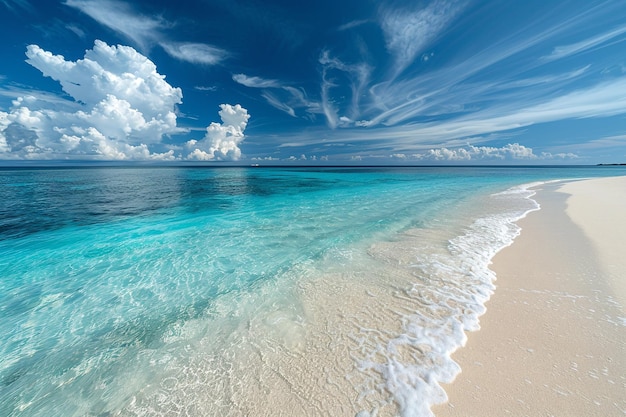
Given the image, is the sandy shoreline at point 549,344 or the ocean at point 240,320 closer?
the sandy shoreline at point 549,344

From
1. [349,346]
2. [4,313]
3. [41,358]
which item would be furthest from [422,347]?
[4,313]

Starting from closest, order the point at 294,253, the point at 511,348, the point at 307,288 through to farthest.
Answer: the point at 511,348, the point at 307,288, the point at 294,253

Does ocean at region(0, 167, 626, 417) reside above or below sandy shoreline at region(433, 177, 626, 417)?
below

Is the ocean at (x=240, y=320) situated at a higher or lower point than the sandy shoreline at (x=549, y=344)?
lower

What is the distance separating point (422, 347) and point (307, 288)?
2.91 meters

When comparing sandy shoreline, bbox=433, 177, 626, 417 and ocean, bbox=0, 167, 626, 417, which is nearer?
sandy shoreline, bbox=433, 177, 626, 417

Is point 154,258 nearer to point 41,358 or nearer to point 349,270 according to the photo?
point 41,358

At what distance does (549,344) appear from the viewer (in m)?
3.68

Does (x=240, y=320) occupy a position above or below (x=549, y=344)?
below

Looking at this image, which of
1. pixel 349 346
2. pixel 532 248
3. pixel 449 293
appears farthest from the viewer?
pixel 532 248

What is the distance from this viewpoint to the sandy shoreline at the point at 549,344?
2846 mm

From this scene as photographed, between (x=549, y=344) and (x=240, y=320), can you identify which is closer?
(x=549, y=344)

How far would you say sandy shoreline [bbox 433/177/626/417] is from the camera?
2.85m

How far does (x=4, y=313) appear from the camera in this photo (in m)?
5.41
